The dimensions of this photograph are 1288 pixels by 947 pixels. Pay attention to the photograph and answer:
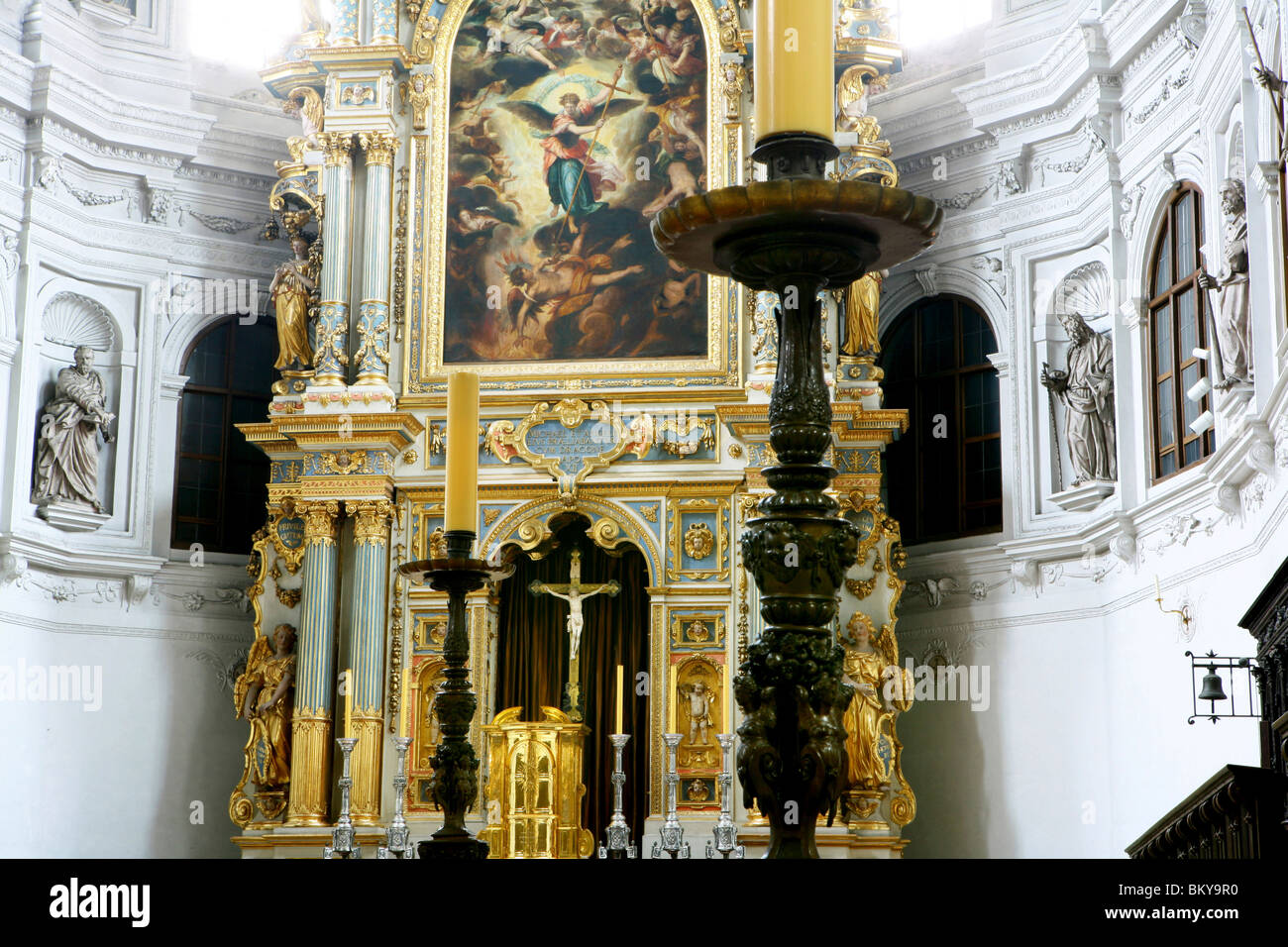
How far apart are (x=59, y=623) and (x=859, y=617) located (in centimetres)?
922

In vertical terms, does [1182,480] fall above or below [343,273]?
below

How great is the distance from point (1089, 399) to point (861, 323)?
2.69m

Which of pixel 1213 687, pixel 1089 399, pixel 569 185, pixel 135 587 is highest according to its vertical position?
pixel 569 185

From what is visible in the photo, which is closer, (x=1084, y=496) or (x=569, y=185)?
(x=1084, y=496)

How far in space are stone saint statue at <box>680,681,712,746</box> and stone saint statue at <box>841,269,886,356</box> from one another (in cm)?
426

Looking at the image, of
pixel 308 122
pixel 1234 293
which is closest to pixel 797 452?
pixel 1234 293

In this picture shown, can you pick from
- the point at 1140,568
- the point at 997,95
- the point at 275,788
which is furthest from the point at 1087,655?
the point at 275,788

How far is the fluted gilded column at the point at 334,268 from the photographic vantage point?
1839 cm

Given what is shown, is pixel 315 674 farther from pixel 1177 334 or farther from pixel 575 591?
pixel 1177 334

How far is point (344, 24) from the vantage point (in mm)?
19188

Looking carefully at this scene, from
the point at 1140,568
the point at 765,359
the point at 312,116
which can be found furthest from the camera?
the point at 312,116

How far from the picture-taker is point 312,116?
19297 millimetres

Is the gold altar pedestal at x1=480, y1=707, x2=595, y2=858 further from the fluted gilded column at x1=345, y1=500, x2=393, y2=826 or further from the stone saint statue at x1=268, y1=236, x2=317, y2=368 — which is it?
the stone saint statue at x1=268, y1=236, x2=317, y2=368

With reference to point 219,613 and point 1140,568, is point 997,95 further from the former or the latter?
point 219,613
